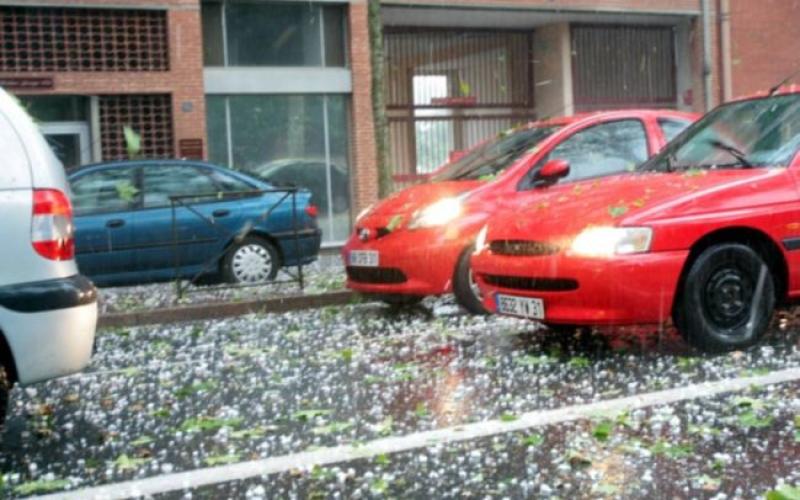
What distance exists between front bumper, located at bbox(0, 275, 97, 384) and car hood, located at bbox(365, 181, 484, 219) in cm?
407

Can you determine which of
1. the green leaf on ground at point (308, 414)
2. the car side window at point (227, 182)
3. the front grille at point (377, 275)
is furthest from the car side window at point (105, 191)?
the green leaf on ground at point (308, 414)

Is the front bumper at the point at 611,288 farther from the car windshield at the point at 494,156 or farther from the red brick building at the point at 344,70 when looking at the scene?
the red brick building at the point at 344,70

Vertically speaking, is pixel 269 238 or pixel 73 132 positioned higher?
pixel 73 132

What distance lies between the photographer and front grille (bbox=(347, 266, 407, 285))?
8.46m

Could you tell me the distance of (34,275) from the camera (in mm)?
4617

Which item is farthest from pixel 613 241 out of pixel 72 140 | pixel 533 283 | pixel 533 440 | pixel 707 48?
pixel 707 48

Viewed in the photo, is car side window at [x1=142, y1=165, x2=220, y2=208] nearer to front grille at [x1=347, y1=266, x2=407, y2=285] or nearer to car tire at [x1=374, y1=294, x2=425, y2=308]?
car tire at [x1=374, y1=294, x2=425, y2=308]

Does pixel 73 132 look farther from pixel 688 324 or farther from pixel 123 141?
pixel 688 324

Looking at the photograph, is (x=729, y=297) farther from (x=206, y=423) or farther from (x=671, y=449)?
(x=206, y=423)

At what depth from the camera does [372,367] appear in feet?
22.0

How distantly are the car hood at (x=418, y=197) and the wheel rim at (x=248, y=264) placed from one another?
9.07 ft

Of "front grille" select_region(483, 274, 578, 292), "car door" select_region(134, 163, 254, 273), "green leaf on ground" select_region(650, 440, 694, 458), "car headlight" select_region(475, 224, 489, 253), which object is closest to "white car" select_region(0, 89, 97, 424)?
"green leaf on ground" select_region(650, 440, 694, 458)

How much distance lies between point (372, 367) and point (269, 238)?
5207 mm

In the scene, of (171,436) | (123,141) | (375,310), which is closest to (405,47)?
(123,141)
